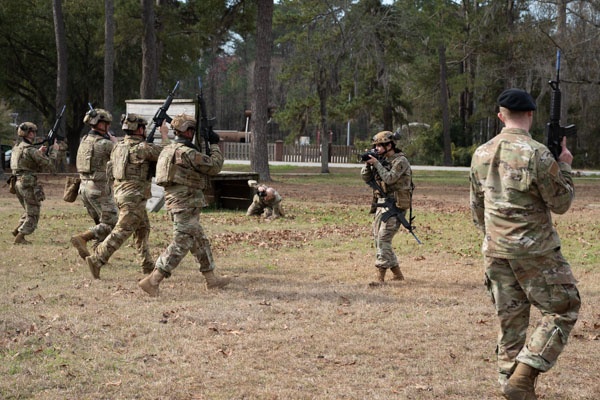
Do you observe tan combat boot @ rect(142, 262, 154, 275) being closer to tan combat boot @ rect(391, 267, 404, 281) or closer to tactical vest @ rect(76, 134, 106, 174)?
tactical vest @ rect(76, 134, 106, 174)

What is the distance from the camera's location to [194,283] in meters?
10.1

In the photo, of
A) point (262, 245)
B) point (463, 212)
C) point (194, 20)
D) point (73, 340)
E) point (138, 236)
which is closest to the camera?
point (73, 340)

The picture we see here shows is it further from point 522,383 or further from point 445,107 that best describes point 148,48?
point 522,383

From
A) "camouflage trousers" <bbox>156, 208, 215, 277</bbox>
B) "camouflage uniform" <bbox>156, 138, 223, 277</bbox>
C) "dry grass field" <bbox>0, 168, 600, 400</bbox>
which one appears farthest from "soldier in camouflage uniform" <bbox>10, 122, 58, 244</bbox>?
"camouflage trousers" <bbox>156, 208, 215, 277</bbox>

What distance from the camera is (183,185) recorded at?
916 cm

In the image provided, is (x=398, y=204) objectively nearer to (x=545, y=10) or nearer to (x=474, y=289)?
(x=474, y=289)

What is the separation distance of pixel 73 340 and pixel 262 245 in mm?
6607

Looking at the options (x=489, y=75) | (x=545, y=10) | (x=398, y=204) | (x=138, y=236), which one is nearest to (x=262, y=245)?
(x=138, y=236)

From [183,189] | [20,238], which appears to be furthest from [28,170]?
[183,189]

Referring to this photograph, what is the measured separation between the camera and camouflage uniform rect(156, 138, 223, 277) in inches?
354

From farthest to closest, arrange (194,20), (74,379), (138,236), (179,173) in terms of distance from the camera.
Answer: (194,20) → (138,236) → (179,173) → (74,379)

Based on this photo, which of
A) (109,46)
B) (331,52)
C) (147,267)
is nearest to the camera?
(147,267)

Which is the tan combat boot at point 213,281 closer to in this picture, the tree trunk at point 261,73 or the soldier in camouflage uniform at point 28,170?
the soldier in camouflage uniform at point 28,170

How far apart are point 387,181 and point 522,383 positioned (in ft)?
15.7
